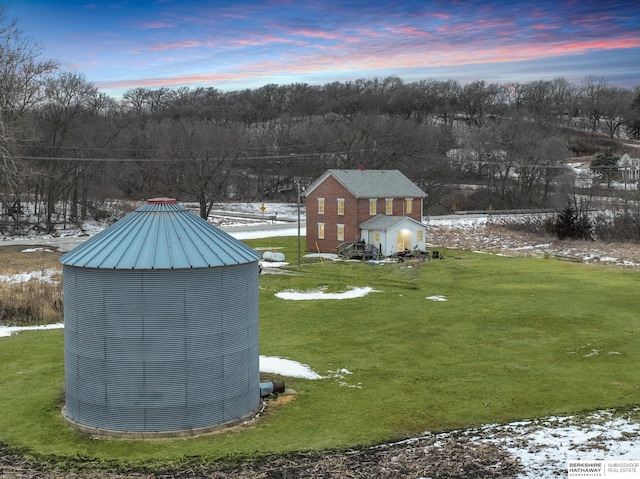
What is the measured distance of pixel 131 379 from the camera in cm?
1552

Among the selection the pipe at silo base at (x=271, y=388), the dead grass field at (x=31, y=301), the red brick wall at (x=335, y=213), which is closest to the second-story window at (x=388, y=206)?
the red brick wall at (x=335, y=213)

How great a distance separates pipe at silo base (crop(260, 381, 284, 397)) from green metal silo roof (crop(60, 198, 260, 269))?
369cm

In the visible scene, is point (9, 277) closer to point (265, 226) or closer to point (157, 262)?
point (157, 262)

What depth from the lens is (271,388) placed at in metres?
18.6

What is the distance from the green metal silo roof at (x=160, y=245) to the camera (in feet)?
50.9

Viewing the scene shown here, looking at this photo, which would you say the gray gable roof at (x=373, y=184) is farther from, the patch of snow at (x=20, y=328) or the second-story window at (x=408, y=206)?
the patch of snow at (x=20, y=328)

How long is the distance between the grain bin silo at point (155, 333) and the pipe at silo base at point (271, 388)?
1.80 m

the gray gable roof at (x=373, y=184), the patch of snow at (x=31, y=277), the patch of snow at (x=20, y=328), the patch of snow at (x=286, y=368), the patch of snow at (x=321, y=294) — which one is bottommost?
the patch of snow at (x=20, y=328)

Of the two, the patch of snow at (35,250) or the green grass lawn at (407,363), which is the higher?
the patch of snow at (35,250)

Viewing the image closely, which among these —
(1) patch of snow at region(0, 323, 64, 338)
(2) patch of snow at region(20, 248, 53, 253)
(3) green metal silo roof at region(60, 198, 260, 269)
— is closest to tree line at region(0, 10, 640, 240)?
(2) patch of snow at region(20, 248, 53, 253)

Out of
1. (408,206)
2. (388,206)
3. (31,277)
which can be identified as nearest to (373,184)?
(388,206)

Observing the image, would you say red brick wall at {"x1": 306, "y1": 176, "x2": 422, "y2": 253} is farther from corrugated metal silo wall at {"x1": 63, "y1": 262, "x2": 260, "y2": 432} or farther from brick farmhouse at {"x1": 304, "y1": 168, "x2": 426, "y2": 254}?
corrugated metal silo wall at {"x1": 63, "y1": 262, "x2": 260, "y2": 432}

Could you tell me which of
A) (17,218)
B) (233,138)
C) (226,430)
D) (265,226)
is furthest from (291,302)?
(233,138)

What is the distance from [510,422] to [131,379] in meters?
8.72
